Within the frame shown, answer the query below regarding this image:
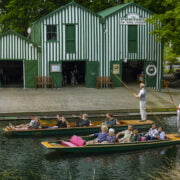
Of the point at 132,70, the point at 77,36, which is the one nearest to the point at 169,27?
the point at 77,36

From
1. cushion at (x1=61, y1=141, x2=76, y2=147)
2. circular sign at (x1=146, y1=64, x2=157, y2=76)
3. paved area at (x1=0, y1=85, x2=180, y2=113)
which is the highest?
circular sign at (x1=146, y1=64, x2=157, y2=76)

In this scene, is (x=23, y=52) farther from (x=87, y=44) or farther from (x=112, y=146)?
(x=112, y=146)

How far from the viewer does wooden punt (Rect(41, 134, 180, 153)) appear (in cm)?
2078

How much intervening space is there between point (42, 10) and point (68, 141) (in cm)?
3101

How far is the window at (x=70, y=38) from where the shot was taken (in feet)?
126

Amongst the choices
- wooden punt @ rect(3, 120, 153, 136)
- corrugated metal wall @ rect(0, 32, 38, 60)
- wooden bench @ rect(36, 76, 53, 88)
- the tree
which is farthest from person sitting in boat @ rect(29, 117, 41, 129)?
the tree

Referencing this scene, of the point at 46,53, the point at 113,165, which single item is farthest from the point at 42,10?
the point at 113,165

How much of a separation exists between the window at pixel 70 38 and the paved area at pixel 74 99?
342cm

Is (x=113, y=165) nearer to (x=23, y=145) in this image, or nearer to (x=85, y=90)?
(x=23, y=145)

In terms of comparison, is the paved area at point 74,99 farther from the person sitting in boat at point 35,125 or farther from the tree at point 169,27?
the person sitting in boat at point 35,125

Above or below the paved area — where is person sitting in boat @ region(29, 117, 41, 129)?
below

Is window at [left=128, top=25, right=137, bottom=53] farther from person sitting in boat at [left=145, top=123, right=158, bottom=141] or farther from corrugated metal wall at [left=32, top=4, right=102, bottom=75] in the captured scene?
person sitting in boat at [left=145, top=123, right=158, bottom=141]

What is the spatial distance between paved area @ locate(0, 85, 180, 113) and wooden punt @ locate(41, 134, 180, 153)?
322 inches

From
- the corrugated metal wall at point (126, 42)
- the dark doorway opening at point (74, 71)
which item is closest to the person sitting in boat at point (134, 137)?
the corrugated metal wall at point (126, 42)
